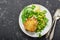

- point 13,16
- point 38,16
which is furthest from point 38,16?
point 13,16

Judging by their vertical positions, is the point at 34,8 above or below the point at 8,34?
above

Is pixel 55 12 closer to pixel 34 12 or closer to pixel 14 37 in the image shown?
pixel 34 12

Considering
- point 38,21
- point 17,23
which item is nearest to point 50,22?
point 38,21

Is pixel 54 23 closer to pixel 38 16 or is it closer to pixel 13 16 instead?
pixel 38 16
